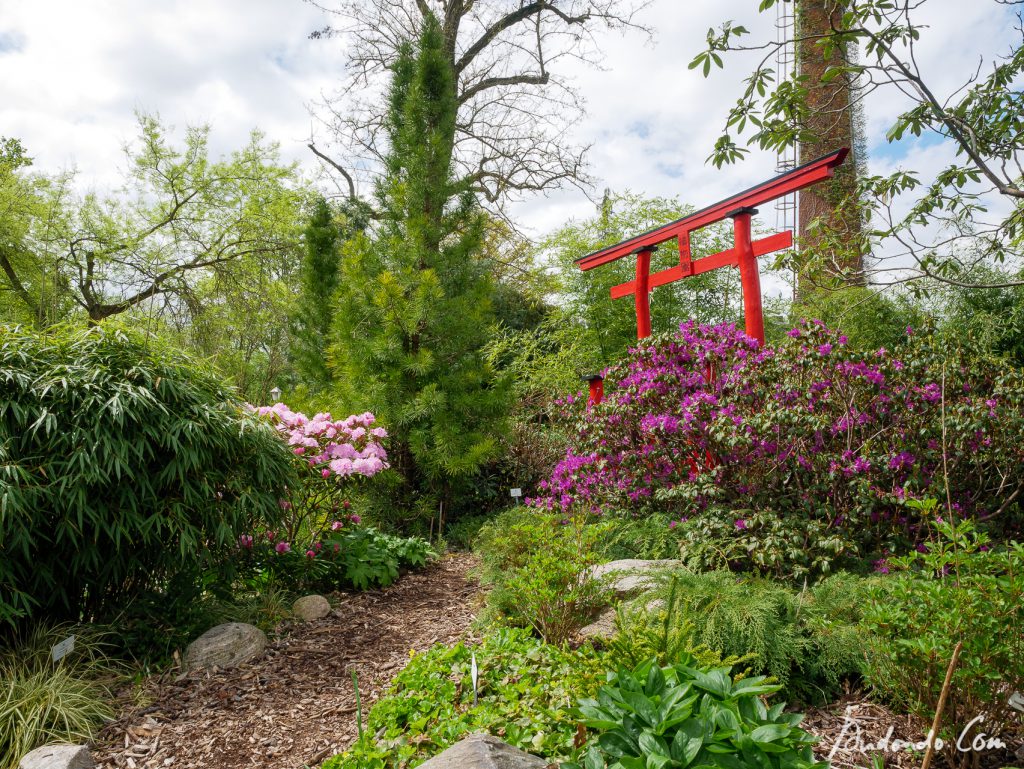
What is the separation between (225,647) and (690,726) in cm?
268

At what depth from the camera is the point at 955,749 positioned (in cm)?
188

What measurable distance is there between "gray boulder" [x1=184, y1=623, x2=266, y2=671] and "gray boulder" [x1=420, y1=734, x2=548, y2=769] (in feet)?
6.32

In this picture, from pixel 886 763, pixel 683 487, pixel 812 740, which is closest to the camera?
pixel 812 740

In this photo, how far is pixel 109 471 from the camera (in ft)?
9.45

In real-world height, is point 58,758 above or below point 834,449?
below

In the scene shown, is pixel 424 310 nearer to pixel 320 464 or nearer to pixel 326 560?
pixel 320 464

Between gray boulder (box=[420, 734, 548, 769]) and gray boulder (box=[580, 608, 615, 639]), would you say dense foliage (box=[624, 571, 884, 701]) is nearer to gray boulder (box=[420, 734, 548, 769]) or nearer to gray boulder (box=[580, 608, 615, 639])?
gray boulder (box=[580, 608, 615, 639])

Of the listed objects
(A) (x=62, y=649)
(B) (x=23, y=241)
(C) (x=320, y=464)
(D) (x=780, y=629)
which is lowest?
(A) (x=62, y=649)

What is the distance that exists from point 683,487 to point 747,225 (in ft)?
8.41

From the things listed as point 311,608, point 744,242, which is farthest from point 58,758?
point 744,242

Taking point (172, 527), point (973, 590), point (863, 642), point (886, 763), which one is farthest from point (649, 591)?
point (172, 527)

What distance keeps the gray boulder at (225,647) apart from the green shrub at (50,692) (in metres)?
0.33

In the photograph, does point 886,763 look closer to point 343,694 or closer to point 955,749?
point 955,749

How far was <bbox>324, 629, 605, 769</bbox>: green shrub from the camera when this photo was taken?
1.93 metres
